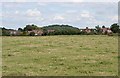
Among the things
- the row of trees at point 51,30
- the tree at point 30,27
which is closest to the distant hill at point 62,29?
the row of trees at point 51,30

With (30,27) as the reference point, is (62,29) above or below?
below

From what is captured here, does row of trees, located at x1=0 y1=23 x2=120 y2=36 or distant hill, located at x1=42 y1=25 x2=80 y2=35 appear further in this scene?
row of trees, located at x1=0 y1=23 x2=120 y2=36

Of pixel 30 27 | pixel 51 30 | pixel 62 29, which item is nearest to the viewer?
pixel 62 29

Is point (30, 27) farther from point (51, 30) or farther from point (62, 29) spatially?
point (62, 29)

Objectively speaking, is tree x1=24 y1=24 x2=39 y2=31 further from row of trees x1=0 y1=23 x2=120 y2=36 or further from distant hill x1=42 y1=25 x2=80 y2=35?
distant hill x1=42 y1=25 x2=80 y2=35

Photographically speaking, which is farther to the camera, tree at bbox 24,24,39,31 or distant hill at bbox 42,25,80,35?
tree at bbox 24,24,39,31

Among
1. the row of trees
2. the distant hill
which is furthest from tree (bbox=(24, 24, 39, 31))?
the distant hill

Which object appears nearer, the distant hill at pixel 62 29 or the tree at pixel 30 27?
the distant hill at pixel 62 29

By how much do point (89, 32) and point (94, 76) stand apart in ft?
66.5

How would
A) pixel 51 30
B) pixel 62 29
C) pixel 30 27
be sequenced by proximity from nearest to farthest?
1. pixel 62 29
2. pixel 30 27
3. pixel 51 30

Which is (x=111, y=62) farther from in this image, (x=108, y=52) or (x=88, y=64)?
(x=108, y=52)

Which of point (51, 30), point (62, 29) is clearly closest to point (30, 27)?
point (51, 30)

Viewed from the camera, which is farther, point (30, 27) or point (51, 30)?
point (51, 30)

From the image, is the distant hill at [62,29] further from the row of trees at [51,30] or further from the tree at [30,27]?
the tree at [30,27]
